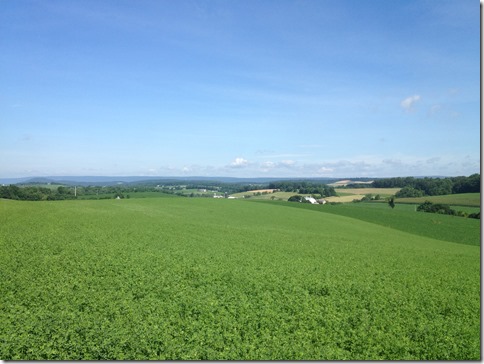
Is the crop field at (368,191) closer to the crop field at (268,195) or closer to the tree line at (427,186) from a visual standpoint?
the tree line at (427,186)

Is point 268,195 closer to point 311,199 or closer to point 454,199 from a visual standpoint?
point 311,199

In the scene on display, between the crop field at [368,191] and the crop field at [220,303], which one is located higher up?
the crop field at [368,191]

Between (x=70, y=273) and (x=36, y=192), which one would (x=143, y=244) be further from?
(x=36, y=192)

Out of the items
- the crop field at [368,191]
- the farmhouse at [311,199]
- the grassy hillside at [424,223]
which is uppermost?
the crop field at [368,191]

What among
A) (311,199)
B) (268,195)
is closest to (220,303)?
(311,199)

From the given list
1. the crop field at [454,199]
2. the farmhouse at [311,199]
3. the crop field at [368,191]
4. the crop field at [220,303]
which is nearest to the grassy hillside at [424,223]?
the crop field at [454,199]

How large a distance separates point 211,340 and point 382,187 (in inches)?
2734

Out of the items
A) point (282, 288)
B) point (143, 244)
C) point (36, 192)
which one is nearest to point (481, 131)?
point (282, 288)

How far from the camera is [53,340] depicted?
20.5 feet

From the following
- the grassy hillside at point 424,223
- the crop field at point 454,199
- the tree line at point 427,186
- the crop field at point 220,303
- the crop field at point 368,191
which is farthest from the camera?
the crop field at point 368,191

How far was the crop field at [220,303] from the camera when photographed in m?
6.37

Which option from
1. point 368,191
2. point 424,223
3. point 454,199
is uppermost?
point 368,191

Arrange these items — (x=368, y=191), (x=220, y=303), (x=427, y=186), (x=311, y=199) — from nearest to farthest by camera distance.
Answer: (x=220, y=303) < (x=427, y=186) < (x=311, y=199) < (x=368, y=191)

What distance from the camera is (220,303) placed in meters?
8.29
